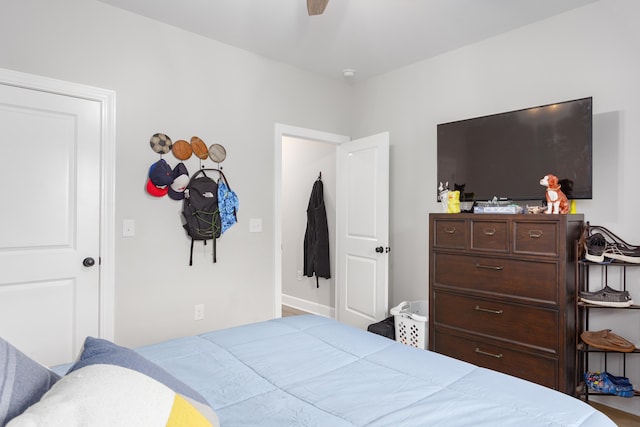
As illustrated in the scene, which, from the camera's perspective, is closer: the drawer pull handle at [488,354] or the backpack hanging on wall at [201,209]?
the drawer pull handle at [488,354]

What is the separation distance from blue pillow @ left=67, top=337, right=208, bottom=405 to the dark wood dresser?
209cm

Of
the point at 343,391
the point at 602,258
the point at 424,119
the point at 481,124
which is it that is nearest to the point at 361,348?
the point at 343,391

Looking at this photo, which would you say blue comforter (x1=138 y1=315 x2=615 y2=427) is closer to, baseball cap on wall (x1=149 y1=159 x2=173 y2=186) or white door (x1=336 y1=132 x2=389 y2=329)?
baseball cap on wall (x1=149 y1=159 x2=173 y2=186)

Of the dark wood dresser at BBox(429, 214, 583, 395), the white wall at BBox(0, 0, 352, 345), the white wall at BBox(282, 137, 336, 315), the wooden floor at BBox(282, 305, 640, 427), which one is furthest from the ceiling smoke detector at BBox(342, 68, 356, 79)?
the wooden floor at BBox(282, 305, 640, 427)

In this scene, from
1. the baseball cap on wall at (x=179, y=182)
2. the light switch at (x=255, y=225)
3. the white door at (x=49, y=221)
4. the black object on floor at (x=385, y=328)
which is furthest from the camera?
the light switch at (x=255, y=225)

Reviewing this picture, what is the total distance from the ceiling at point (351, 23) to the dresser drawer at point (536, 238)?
1507 mm

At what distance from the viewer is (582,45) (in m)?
2.62

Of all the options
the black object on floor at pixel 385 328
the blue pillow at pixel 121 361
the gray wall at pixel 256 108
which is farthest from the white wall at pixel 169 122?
the blue pillow at pixel 121 361

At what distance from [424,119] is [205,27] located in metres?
2.04

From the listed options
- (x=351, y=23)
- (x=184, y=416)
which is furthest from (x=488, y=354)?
(x=351, y=23)

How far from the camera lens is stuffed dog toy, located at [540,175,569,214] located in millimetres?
2379

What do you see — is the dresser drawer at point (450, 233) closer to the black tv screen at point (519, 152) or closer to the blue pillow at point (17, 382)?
the black tv screen at point (519, 152)

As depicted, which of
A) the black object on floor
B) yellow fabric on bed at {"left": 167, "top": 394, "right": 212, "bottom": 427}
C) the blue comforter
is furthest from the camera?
the black object on floor

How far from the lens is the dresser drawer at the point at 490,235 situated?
2445 mm
